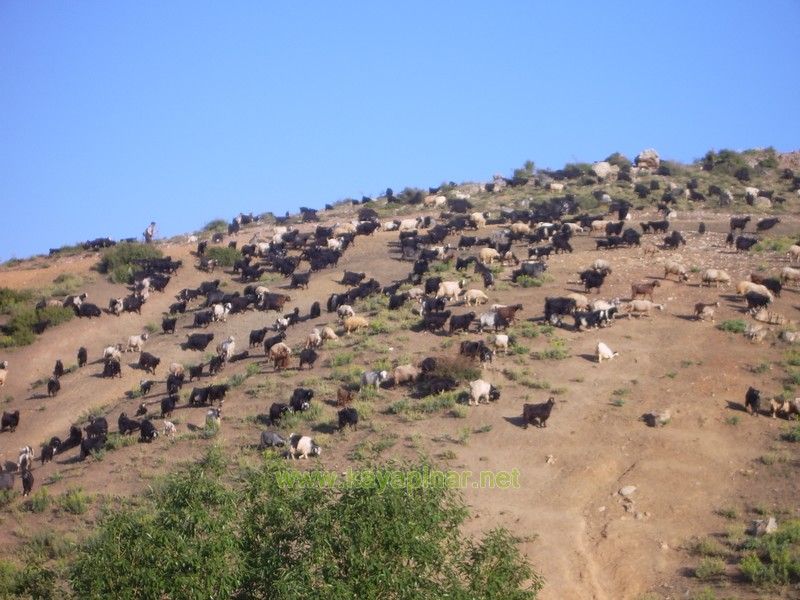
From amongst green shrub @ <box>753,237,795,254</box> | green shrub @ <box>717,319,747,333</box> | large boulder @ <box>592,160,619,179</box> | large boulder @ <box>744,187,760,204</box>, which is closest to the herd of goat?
green shrub @ <box>717,319,747,333</box>

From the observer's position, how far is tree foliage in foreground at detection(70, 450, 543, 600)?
14117 millimetres

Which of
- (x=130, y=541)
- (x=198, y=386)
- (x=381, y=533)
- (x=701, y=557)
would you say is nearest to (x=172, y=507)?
(x=130, y=541)

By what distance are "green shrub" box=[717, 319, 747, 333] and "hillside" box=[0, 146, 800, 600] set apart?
0.15m

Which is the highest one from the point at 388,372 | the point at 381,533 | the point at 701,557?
the point at 381,533

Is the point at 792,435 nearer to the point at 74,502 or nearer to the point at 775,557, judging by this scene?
the point at 775,557

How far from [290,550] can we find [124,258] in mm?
43067

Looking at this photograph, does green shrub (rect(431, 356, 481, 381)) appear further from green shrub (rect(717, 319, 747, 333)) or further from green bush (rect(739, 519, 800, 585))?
green bush (rect(739, 519, 800, 585))

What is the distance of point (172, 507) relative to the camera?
1523 centimetres

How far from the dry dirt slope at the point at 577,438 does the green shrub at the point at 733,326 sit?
41 centimetres

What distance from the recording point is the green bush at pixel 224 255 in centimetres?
5388

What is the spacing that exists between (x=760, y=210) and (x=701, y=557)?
45.4 meters

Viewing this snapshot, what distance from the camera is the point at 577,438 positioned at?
2678 centimetres

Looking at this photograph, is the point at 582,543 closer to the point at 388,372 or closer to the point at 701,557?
the point at 701,557

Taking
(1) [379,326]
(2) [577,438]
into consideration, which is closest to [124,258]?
(1) [379,326]
